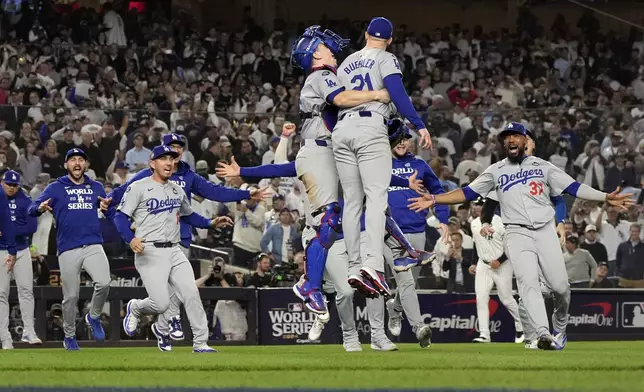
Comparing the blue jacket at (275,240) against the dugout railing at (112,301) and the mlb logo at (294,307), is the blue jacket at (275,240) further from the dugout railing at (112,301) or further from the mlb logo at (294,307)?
the dugout railing at (112,301)

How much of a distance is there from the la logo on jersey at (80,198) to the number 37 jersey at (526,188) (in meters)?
5.52

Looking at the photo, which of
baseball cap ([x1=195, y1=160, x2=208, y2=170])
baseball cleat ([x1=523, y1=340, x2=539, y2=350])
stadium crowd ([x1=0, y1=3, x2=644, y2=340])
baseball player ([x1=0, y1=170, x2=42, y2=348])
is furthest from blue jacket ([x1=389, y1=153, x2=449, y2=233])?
baseball cap ([x1=195, y1=160, x2=208, y2=170])

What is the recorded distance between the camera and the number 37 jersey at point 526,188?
45.8 feet

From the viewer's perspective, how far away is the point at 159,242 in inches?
579

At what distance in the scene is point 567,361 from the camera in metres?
11.5

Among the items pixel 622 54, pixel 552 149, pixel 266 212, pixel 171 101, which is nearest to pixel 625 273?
pixel 552 149

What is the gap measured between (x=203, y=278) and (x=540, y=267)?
350 inches

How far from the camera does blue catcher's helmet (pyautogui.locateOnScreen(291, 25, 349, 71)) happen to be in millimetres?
12688

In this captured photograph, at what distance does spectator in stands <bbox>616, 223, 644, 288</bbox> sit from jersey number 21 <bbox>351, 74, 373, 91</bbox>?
12.4m

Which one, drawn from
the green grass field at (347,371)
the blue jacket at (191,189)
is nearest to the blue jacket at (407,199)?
the blue jacket at (191,189)

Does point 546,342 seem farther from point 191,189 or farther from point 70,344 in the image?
point 70,344

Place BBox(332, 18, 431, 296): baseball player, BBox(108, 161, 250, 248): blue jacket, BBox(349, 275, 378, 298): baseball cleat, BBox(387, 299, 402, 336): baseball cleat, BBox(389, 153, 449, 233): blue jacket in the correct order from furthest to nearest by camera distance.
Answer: BBox(108, 161, 250, 248): blue jacket, BBox(387, 299, 402, 336): baseball cleat, BBox(389, 153, 449, 233): blue jacket, BBox(332, 18, 431, 296): baseball player, BBox(349, 275, 378, 298): baseball cleat

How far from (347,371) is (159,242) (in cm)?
477

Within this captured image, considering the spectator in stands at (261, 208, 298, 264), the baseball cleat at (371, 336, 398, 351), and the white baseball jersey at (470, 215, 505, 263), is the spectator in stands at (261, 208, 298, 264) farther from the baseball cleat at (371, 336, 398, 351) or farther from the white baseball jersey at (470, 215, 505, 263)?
the baseball cleat at (371, 336, 398, 351)
